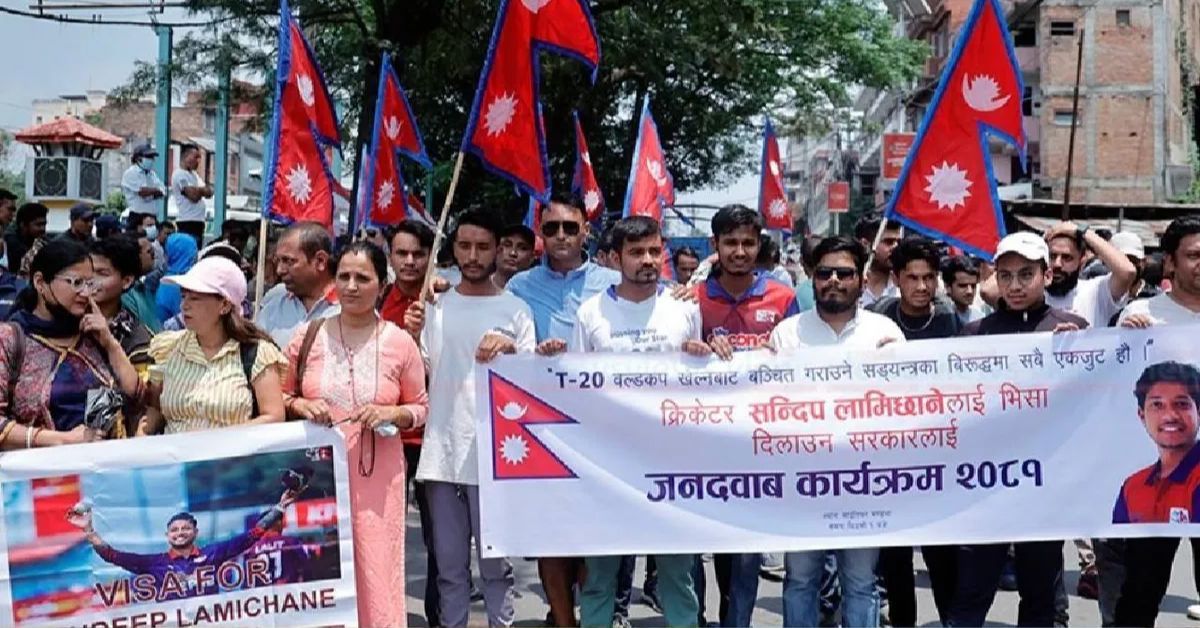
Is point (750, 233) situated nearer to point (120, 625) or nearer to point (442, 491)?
point (442, 491)

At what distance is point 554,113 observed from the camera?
23.2 meters

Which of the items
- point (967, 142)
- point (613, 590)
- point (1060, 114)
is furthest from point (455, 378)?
point (1060, 114)

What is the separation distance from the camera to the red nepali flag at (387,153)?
8227mm

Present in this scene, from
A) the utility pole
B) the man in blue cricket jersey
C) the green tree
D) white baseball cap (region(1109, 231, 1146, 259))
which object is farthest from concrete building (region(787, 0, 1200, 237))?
the man in blue cricket jersey

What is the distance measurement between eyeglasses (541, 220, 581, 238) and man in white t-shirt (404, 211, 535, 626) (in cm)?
41

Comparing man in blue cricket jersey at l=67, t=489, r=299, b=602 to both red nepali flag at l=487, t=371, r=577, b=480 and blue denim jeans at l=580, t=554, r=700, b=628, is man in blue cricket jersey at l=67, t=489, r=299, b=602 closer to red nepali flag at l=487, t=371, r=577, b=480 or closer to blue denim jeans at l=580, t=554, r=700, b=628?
red nepali flag at l=487, t=371, r=577, b=480

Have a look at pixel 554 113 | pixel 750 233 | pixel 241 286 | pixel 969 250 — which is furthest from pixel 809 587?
pixel 554 113

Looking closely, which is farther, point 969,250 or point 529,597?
point 529,597

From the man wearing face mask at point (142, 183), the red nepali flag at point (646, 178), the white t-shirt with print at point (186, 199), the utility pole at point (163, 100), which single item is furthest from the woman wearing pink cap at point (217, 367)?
the utility pole at point (163, 100)

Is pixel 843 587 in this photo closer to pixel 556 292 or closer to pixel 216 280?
pixel 556 292

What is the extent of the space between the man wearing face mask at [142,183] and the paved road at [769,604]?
6.26 meters

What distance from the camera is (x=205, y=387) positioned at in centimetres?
→ 445

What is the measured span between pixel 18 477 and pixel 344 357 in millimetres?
1164

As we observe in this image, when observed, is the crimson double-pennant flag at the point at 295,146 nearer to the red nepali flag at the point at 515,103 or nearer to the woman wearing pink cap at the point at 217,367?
the red nepali flag at the point at 515,103
